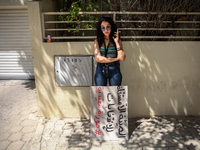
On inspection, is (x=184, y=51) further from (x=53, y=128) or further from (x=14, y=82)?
(x=14, y=82)

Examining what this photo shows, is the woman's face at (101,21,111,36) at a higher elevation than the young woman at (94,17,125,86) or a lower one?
higher

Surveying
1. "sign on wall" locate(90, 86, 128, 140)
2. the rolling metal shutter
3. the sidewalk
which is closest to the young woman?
"sign on wall" locate(90, 86, 128, 140)

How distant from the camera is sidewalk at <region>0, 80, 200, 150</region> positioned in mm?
3375

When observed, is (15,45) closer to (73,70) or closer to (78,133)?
(73,70)

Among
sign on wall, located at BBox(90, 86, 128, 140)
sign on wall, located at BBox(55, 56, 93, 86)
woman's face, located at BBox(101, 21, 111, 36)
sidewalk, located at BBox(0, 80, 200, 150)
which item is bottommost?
sidewalk, located at BBox(0, 80, 200, 150)

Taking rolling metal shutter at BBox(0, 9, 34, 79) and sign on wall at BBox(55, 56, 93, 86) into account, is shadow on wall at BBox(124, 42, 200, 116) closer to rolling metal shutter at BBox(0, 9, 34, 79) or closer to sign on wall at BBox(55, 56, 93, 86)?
sign on wall at BBox(55, 56, 93, 86)

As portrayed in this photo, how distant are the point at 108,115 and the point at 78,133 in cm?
77

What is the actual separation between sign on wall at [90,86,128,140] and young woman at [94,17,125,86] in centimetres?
29

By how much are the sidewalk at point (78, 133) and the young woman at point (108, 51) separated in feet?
3.91

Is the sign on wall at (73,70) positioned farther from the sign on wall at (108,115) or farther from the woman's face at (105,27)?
the woman's face at (105,27)

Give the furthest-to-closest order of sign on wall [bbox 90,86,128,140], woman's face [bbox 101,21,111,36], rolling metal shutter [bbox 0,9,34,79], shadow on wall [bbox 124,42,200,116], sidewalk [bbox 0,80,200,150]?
rolling metal shutter [bbox 0,9,34,79], shadow on wall [bbox 124,42,200,116], sign on wall [bbox 90,86,128,140], sidewalk [bbox 0,80,200,150], woman's face [bbox 101,21,111,36]

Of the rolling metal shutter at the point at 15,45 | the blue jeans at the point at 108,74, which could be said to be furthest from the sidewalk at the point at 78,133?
the rolling metal shutter at the point at 15,45

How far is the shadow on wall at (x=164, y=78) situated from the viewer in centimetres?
405

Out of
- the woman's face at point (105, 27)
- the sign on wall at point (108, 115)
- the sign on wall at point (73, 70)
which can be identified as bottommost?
the sign on wall at point (108, 115)
